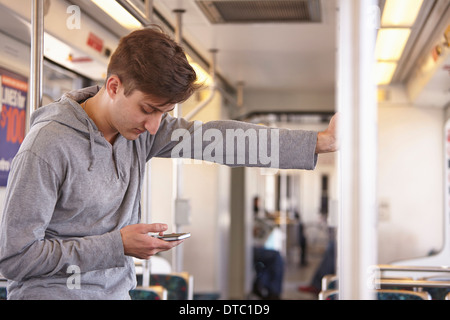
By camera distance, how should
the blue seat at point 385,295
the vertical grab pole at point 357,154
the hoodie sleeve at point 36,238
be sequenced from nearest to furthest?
the vertical grab pole at point 357,154 → the hoodie sleeve at point 36,238 → the blue seat at point 385,295

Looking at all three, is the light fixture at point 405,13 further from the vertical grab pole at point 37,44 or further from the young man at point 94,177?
the vertical grab pole at point 37,44

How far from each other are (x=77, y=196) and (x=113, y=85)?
29 cm

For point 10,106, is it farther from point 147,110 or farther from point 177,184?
point 147,110

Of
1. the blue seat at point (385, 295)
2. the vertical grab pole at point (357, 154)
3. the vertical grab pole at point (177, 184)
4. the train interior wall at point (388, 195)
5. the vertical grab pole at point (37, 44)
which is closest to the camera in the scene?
the vertical grab pole at point (357, 154)

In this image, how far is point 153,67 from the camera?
1366 millimetres

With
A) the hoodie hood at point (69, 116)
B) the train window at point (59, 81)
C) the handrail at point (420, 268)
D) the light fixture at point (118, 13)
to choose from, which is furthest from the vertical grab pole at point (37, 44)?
the handrail at point (420, 268)

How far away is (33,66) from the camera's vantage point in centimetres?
186

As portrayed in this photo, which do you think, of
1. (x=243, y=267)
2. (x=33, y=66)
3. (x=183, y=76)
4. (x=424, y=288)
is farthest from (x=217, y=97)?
(x=183, y=76)

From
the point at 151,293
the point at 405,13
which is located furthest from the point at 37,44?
the point at 405,13

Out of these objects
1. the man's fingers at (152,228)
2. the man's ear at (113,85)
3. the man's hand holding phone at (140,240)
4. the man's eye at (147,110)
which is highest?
the man's ear at (113,85)

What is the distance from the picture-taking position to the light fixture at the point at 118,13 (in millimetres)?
2137

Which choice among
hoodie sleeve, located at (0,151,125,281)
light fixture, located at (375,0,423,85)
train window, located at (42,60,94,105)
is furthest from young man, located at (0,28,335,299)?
train window, located at (42,60,94,105)

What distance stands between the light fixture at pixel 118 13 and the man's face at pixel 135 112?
2.57ft

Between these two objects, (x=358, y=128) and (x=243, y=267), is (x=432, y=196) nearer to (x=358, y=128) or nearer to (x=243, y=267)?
(x=243, y=267)
